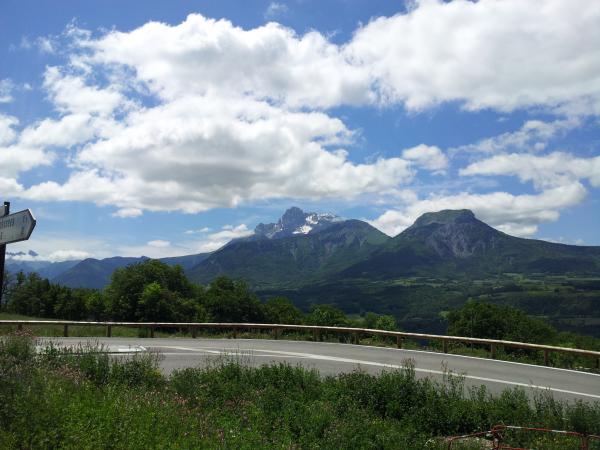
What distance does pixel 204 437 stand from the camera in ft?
23.2

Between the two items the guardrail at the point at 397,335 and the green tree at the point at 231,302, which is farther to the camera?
the green tree at the point at 231,302

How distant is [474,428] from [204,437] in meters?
5.76

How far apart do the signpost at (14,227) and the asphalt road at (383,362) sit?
4587 millimetres

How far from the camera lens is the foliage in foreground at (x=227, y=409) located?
22.0ft

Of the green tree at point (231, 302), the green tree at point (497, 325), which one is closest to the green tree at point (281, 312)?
the green tree at point (231, 302)

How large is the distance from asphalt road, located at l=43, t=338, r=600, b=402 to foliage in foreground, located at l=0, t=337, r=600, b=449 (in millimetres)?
1647

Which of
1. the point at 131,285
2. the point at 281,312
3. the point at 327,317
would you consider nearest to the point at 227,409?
the point at 131,285

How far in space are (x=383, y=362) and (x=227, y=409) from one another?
9.56m

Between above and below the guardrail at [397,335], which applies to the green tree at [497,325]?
below

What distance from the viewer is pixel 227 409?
31.1 ft

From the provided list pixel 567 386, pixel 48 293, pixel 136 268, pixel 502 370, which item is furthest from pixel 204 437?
pixel 48 293

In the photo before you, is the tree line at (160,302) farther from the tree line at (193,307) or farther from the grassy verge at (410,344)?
the grassy verge at (410,344)

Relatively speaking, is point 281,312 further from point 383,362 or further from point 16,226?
point 16,226

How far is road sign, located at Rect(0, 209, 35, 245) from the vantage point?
410 inches
